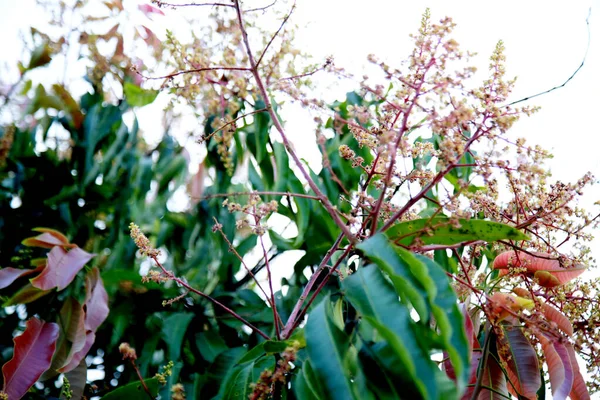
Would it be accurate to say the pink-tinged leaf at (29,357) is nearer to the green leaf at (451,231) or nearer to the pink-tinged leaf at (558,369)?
the green leaf at (451,231)

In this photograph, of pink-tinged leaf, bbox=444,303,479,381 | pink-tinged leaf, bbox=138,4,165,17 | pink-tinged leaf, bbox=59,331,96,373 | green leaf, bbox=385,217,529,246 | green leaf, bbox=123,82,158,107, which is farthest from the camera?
pink-tinged leaf, bbox=138,4,165,17

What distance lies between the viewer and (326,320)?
0.44m

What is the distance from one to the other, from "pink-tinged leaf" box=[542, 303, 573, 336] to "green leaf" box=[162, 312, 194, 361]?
48 cm

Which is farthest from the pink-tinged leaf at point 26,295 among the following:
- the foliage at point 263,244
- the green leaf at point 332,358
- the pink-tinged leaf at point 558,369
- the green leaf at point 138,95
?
the pink-tinged leaf at point 558,369

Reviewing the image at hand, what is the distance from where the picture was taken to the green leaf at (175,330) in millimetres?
825

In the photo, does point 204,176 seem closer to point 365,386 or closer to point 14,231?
point 14,231

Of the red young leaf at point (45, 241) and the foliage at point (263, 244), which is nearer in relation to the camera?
the foliage at point (263, 244)

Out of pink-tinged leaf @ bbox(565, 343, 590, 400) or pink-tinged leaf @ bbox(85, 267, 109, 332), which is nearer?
pink-tinged leaf @ bbox(565, 343, 590, 400)

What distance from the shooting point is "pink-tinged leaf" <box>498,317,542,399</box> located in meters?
0.64

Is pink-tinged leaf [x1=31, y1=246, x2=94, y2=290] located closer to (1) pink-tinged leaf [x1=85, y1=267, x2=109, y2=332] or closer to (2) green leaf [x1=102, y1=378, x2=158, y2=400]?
(1) pink-tinged leaf [x1=85, y1=267, x2=109, y2=332]

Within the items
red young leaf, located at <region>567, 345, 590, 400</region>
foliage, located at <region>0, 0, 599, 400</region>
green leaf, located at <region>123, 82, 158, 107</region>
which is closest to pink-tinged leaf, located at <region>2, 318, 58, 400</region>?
foliage, located at <region>0, 0, 599, 400</region>

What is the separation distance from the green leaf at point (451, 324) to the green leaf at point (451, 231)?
0.23 ft

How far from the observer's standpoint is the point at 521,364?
0.65 metres

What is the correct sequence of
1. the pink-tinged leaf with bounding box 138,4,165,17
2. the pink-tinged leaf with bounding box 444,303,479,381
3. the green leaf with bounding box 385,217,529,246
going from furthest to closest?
the pink-tinged leaf with bounding box 138,4,165,17 → the pink-tinged leaf with bounding box 444,303,479,381 → the green leaf with bounding box 385,217,529,246
